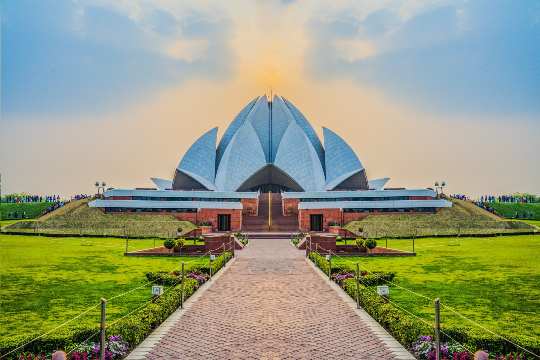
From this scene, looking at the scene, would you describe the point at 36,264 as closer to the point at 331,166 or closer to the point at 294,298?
the point at 294,298

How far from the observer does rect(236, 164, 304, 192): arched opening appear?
4175cm

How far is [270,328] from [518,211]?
41.4 metres

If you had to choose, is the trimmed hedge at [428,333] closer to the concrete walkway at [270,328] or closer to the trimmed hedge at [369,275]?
the concrete walkway at [270,328]

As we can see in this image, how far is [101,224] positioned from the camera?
2938 centimetres

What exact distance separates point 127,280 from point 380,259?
8.53m

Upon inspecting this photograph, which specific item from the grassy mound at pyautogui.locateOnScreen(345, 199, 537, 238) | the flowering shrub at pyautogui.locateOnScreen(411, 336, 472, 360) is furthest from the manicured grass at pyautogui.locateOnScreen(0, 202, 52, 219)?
the flowering shrub at pyautogui.locateOnScreen(411, 336, 472, 360)

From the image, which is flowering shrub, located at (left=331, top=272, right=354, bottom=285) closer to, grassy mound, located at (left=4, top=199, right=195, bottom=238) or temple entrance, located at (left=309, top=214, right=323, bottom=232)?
grassy mound, located at (left=4, top=199, right=195, bottom=238)

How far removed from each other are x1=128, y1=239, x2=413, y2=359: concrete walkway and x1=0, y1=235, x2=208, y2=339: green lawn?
4.62 ft

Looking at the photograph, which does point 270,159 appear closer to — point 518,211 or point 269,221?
point 269,221

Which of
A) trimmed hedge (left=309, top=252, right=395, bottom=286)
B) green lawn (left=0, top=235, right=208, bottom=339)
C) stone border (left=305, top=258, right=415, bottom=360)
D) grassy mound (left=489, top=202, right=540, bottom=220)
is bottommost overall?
stone border (left=305, top=258, right=415, bottom=360)

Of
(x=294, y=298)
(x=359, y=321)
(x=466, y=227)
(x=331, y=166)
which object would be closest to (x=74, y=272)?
(x=294, y=298)

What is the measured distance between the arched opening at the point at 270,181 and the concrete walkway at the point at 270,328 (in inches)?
1244

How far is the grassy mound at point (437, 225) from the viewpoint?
26922 mm

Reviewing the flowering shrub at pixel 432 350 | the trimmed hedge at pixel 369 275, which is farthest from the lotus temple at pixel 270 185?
the flowering shrub at pixel 432 350
